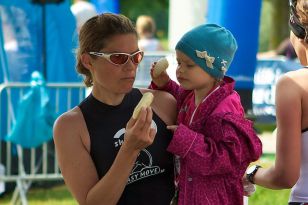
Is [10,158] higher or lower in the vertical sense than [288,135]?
lower

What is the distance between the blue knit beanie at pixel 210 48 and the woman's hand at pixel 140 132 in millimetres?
452

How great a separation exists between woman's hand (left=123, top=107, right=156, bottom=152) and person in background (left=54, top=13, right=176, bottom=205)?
165mm

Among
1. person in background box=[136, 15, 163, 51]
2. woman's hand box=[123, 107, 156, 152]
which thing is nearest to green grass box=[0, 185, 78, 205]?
woman's hand box=[123, 107, 156, 152]

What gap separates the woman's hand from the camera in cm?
240

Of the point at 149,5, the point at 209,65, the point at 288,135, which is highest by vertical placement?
the point at 209,65

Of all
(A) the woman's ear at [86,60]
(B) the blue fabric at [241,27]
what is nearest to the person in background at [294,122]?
(A) the woman's ear at [86,60]

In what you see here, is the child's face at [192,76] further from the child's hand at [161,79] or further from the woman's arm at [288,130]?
the woman's arm at [288,130]

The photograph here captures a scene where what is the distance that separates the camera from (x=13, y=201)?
666 centimetres

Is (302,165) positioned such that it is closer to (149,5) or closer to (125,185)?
(125,185)

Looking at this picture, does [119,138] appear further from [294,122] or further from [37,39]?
[37,39]

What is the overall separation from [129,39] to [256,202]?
171 inches

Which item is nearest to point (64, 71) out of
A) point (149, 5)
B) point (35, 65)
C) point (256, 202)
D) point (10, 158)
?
point (35, 65)

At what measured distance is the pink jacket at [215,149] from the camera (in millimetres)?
2650

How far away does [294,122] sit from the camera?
8.77ft
